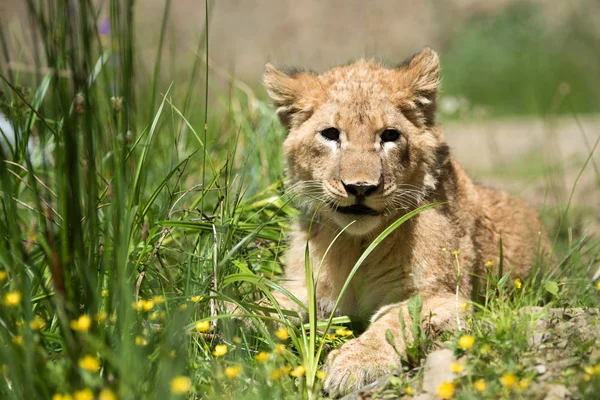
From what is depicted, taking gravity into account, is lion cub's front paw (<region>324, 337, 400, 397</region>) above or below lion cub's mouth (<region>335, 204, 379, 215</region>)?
below

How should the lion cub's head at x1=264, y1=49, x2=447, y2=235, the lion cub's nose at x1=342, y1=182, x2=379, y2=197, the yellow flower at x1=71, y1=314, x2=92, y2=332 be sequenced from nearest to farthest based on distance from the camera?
the yellow flower at x1=71, y1=314, x2=92, y2=332, the lion cub's nose at x1=342, y1=182, x2=379, y2=197, the lion cub's head at x1=264, y1=49, x2=447, y2=235

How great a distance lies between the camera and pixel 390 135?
3830mm

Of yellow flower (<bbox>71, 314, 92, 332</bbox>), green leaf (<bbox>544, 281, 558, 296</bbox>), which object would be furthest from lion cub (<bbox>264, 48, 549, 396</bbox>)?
yellow flower (<bbox>71, 314, 92, 332</bbox>)

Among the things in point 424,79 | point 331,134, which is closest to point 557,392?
point 331,134

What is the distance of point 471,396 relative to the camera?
246 cm

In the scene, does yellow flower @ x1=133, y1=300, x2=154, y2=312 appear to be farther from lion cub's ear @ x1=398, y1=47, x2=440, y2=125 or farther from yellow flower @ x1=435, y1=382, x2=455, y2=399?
lion cub's ear @ x1=398, y1=47, x2=440, y2=125

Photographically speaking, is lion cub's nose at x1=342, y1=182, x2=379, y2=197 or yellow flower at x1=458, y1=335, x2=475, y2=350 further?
lion cub's nose at x1=342, y1=182, x2=379, y2=197

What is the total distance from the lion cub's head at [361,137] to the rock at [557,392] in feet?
4.37

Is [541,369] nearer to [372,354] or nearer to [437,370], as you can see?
[437,370]

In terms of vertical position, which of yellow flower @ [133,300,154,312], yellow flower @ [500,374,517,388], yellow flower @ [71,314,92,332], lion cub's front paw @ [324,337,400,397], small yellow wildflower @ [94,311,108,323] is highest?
yellow flower @ [71,314,92,332]

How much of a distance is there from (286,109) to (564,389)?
231 cm

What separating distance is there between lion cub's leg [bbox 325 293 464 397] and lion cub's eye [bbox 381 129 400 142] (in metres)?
0.92

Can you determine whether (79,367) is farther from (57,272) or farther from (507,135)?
(507,135)

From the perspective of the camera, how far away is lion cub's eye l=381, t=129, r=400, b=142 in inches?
150
